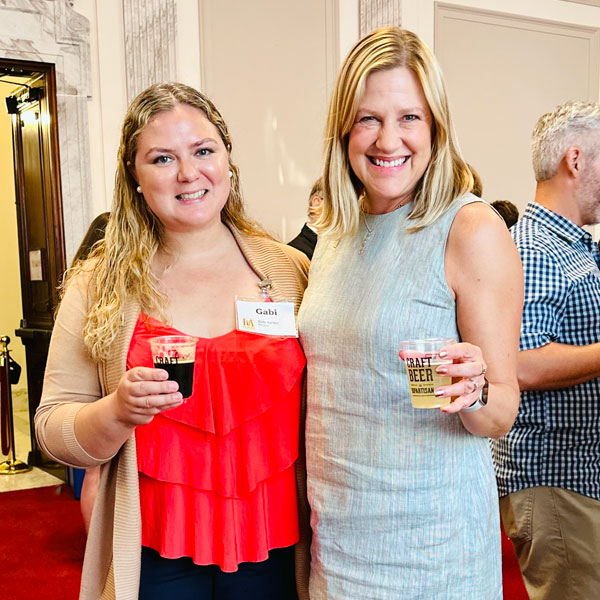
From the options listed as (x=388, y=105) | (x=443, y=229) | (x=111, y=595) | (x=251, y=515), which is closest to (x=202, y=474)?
(x=251, y=515)

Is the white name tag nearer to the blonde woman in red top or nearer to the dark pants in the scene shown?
the blonde woman in red top

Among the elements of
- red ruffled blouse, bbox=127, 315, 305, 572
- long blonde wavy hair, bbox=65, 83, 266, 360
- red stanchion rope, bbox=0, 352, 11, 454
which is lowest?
red stanchion rope, bbox=0, 352, 11, 454

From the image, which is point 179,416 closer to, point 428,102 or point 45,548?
point 428,102

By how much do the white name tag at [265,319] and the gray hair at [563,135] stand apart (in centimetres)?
105

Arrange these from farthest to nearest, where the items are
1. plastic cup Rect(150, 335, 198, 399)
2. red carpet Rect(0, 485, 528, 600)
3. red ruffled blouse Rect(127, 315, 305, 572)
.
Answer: red carpet Rect(0, 485, 528, 600), red ruffled blouse Rect(127, 315, 305, 572), plastic cup Rect(150, 335, 198, 399)

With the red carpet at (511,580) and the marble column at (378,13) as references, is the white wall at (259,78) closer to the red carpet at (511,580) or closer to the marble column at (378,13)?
the marble column at (378,13)

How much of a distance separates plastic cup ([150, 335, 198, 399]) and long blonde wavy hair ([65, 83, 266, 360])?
0.25 meters

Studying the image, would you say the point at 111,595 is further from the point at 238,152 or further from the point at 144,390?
the point at 238,152

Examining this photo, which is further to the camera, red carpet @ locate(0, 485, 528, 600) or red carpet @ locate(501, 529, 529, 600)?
red carpet @ locate(0, 485, 528, 600)

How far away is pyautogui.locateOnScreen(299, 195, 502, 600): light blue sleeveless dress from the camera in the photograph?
1.51 meters

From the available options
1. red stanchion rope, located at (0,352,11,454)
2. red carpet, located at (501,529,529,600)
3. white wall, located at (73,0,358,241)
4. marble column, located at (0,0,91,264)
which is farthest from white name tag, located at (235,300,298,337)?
red stanchion rope, located at (0,352,11,454)

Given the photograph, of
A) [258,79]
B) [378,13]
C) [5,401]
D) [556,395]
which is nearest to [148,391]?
[556,395]

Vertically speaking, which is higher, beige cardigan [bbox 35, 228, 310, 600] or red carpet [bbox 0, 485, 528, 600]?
beige cardigan [bbox 35, 228, 310, 600]

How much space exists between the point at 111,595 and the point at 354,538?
1.89 ft
